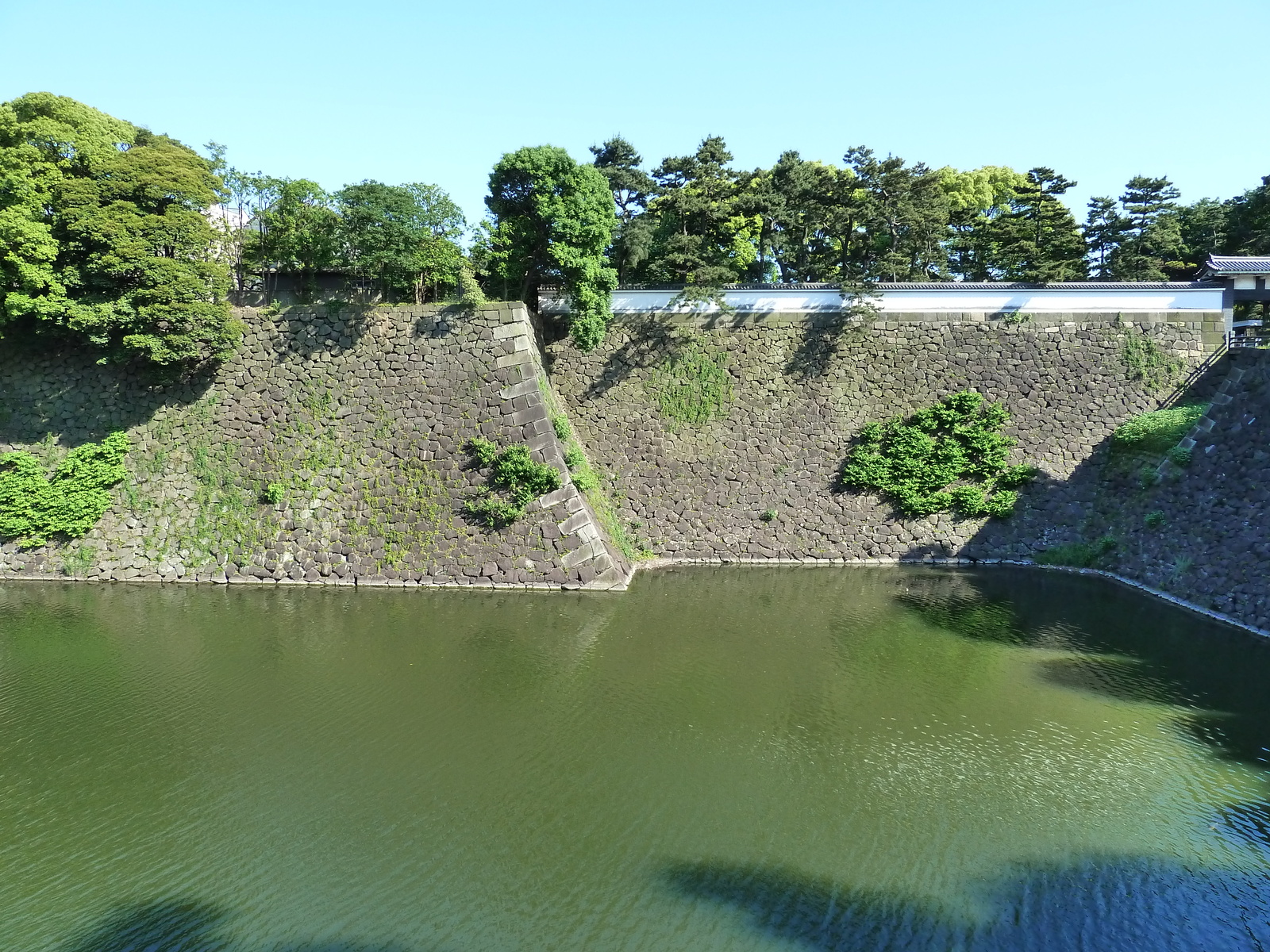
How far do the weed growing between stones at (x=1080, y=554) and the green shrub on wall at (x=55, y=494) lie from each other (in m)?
19.6

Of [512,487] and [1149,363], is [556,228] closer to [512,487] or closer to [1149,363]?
[512,487]

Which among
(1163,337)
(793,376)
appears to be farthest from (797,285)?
(1163,337)

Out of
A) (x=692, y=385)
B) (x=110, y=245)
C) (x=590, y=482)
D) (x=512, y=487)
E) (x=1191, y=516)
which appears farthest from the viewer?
(x=692, y=385)

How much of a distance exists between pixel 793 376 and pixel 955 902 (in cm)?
1300

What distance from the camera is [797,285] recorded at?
18.0 meters

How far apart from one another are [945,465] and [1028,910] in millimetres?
11951

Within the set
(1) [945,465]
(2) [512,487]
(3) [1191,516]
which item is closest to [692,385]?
(2) [512,487]

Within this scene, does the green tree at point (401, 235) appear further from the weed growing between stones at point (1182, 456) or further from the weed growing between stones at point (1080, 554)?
the weed growing between stones at point (1182, 456)

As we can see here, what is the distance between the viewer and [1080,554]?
15.9 meters

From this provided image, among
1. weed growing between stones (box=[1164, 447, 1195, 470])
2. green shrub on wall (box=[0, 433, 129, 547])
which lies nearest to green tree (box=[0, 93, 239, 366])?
green shrub on wall (box=[0, 433, 129, 547])

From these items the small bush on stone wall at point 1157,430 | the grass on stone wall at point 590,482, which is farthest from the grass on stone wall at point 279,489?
the small bush on stone wall at point 1157,430

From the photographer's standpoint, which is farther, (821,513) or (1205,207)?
(1205,207)

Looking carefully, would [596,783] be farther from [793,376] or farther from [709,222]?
[709,222]

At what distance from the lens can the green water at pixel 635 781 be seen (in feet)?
19.9
